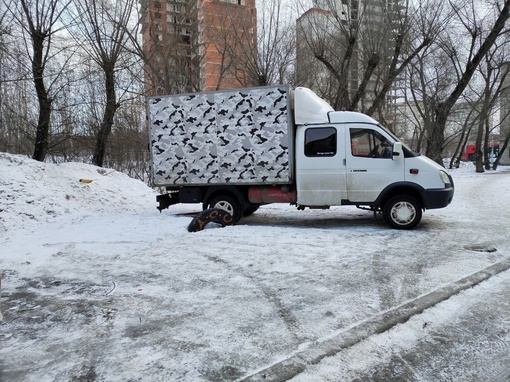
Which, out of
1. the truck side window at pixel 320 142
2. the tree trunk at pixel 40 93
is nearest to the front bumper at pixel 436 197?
the truck side window at pixel 320 142

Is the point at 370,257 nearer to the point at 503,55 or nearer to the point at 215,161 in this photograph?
the point at 215,161

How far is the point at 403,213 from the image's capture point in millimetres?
8328

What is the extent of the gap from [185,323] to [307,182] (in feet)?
18.3

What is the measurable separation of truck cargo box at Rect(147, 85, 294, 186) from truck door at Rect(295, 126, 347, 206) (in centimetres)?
28

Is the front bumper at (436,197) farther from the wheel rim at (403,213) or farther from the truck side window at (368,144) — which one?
the truck side window at (368,144)

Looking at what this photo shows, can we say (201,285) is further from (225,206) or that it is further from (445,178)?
(445,178)

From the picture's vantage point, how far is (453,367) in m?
2.92

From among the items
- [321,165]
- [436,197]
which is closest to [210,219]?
[321,165]

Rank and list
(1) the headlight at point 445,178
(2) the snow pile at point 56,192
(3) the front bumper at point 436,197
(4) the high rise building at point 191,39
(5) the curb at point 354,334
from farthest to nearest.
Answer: (4) the high rise building at point 191,39 → (2) the snow pile at point 56,192 → (1) the headlight at point 445,178 → (3) the front bumper at point 436,197 → (5) the curb at point 354,334

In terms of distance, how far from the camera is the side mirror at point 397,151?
8.20 m

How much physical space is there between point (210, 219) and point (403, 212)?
13.8 feet

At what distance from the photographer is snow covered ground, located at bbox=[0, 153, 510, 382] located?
311 cm

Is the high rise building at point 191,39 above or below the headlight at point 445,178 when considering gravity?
above

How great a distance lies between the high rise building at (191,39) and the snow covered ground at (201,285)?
482 inches
